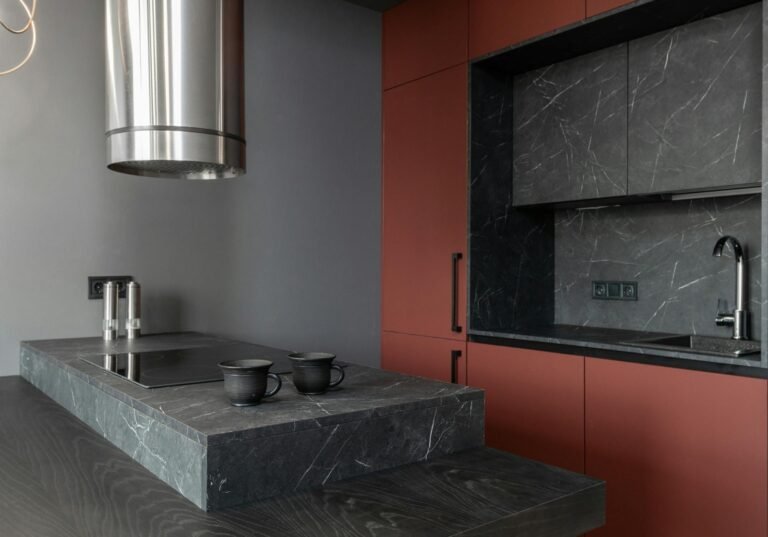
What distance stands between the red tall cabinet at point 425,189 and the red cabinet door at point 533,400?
0.20 metres

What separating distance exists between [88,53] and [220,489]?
6.86ft

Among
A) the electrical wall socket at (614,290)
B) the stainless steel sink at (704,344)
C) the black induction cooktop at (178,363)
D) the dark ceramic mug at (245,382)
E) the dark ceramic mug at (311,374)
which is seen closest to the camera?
the dark ceramic mug at (245,382)

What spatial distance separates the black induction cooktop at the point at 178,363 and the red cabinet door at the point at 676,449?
3.85ft

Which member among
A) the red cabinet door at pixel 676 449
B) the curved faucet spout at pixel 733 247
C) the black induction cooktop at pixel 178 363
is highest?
the curved faucet spout at pixel 733 247

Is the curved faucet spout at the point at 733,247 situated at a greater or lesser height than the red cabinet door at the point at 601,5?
lesser

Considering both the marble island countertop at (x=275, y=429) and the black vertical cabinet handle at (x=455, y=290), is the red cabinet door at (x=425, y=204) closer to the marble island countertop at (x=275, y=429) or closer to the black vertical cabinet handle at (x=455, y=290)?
the black vertical cabinet handle at (x=455, y=290)

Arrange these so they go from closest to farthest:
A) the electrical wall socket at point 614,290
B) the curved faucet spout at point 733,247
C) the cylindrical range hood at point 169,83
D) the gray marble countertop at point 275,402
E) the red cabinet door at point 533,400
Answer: the gray marble countertop at point 275,402, the cylindrical range hood at point 169,83, the curved faucet spout at point 733,247, the red cabinet door at point 533,400, the electrical wall socket at point 614,290

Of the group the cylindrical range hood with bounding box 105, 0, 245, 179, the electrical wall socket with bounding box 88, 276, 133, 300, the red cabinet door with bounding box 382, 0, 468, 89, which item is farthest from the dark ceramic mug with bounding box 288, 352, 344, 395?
the red cabinet door with bounding box 382, 0, 468, 89

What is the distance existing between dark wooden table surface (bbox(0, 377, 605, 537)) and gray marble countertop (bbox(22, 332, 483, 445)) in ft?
0.40

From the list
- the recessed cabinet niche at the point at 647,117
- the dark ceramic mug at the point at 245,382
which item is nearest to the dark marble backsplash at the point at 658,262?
the recessed cabinet niche at the point at 647,117

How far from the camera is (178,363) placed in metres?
1.78

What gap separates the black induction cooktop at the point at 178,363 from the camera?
5.01ft

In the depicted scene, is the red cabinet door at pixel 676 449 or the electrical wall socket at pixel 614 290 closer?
the red cabinet door at pixel 676 449

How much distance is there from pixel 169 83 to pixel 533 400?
1.76m
